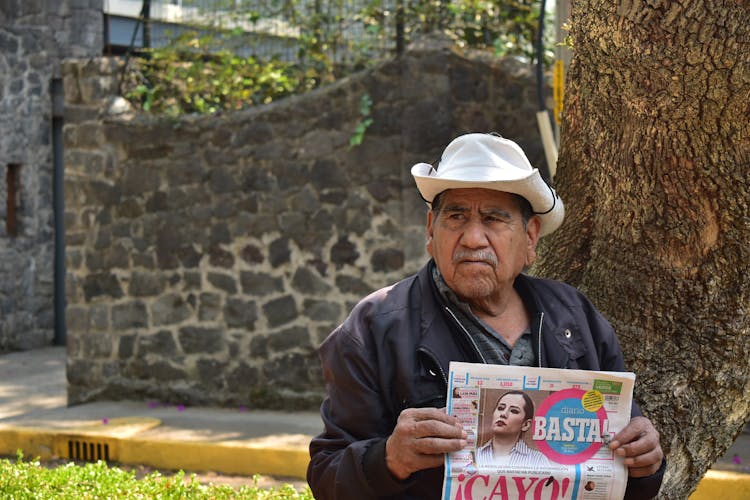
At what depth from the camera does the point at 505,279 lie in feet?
9.57

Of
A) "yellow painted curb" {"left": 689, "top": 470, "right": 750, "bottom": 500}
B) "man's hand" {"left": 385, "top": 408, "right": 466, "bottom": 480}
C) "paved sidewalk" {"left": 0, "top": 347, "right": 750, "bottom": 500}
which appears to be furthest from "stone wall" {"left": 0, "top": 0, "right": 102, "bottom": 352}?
"man's hand" {"left": 385, "top": 408, "right": 466, "bottom": 480}

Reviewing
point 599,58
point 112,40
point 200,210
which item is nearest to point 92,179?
point 200,210

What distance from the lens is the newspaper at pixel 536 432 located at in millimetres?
2600

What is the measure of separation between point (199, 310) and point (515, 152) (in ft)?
19.9

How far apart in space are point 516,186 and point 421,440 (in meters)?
0.75

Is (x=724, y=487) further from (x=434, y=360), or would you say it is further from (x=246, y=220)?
(x=246, y=220)

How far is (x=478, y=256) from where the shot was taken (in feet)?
9.41

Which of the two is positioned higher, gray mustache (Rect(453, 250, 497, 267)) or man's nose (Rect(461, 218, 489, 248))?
man's nose (Rect(461, 218, 489, 248))

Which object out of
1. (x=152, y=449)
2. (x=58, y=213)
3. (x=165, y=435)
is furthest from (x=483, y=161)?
(x=58, y=213)

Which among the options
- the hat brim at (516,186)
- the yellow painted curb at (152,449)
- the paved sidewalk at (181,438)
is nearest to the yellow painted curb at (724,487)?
the paved sidewalk at (181,438)

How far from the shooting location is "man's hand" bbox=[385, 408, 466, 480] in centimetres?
254

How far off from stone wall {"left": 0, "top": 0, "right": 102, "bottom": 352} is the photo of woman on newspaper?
11038mm

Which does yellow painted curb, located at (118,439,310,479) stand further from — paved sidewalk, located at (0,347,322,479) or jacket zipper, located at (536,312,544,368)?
jacket zipper, located at (536,312,544,368)

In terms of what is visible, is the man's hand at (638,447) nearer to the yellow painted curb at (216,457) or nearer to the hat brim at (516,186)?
the hat brim at (516,186)
